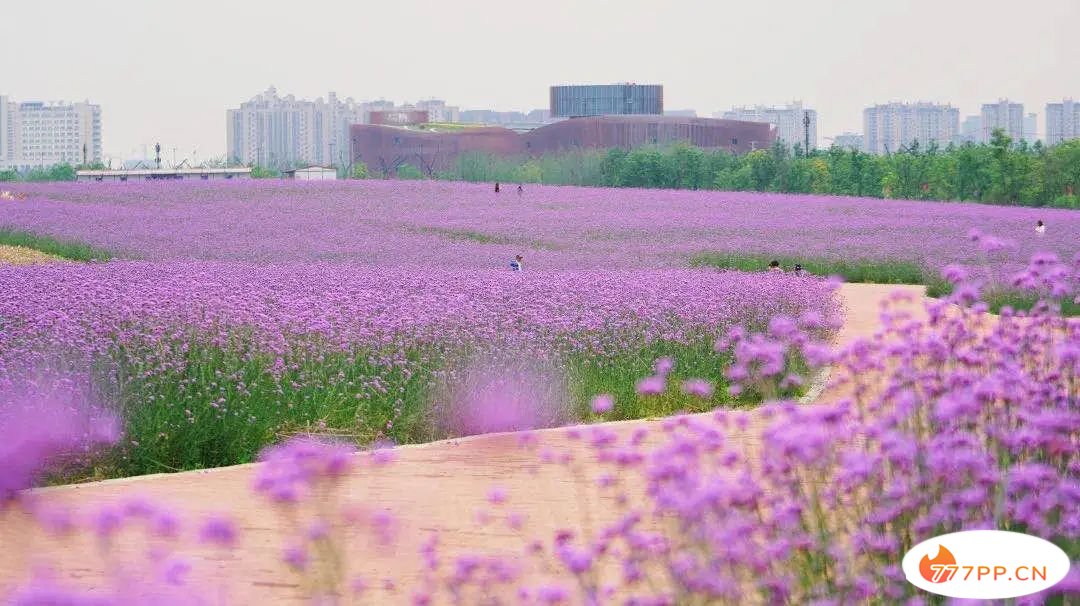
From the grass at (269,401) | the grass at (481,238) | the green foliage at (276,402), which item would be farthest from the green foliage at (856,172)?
the grass at (269,401)

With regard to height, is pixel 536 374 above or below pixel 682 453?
below

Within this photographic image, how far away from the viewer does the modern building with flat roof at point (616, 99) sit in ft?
523

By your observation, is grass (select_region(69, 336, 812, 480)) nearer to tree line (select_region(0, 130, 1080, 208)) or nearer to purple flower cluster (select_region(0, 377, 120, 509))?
purple flower cluster (select_region(0, 377, 120, 509))

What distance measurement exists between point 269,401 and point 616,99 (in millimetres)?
154558

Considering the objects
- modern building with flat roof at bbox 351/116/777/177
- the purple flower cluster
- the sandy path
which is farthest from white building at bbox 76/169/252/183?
the sandy path

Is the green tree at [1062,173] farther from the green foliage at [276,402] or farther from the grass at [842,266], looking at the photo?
the green foliage at [276,402]

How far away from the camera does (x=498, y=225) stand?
94.8ft

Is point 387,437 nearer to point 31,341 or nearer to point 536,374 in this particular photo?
point 536,374

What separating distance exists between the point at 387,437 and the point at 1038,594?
541 cm

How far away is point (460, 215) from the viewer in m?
32.2

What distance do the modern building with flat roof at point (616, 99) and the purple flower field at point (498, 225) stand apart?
118 m

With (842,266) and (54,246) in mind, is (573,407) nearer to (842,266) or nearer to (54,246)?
(842,266)

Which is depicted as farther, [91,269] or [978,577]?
[91,269]

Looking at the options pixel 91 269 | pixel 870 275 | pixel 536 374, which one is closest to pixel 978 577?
pixel 536 374
